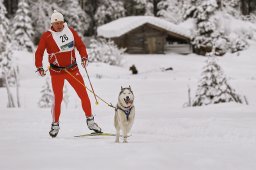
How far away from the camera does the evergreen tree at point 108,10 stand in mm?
55781

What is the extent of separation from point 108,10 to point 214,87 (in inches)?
1663

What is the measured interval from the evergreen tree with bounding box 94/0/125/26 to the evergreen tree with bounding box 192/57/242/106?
4141cm

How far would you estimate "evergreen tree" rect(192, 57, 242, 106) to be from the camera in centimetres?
1491

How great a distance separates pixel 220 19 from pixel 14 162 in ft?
128

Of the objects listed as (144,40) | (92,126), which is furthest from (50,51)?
(144,40)

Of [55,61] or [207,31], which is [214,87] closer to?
[55,61]

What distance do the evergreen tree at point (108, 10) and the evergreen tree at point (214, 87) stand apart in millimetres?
41414

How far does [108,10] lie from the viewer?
184 feet

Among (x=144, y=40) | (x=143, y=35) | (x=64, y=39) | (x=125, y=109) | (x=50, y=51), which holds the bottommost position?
(x=125, y=109)

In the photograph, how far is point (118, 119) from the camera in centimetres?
A: 758

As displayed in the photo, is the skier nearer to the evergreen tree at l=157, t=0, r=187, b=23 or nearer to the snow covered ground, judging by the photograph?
the snow covered ground

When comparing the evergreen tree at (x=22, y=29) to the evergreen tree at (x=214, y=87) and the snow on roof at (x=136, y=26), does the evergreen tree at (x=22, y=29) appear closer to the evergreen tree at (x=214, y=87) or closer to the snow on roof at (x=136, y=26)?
the snow on roof at (x=136, y=26)

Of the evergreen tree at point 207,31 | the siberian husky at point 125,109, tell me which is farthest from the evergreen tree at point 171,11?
the siberian husky at point 125,109

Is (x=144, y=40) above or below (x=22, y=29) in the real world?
below
